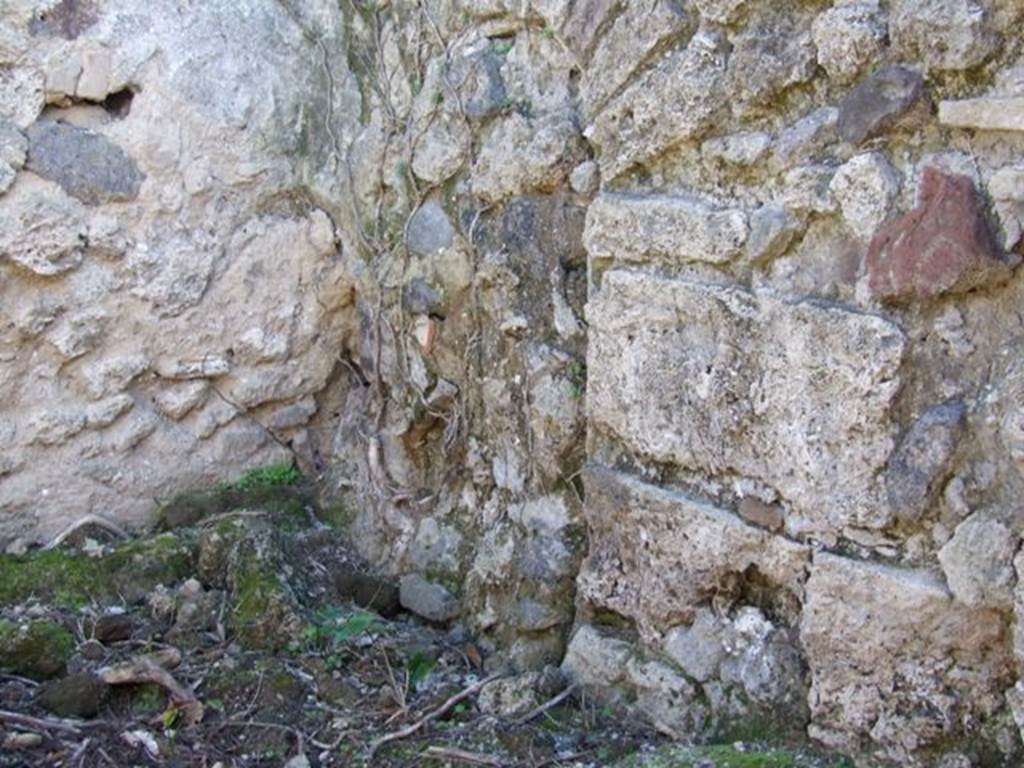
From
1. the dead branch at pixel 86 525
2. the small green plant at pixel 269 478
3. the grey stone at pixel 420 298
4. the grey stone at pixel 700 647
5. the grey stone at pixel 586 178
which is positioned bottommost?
the dead branch at pixel 86 525

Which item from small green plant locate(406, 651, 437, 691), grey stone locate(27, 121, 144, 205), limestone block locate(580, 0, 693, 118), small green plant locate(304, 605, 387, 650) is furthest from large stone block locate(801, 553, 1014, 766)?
grey stone locate(27, 121, 144, 205)

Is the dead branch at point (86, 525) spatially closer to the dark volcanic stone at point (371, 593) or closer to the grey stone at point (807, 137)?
the dark volcanic stone at point (371, 593)

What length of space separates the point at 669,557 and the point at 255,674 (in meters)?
1.03

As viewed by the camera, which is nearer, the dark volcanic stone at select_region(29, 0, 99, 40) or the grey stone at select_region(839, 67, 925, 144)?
the grey stone at select_region(839, 67, 925, 144)

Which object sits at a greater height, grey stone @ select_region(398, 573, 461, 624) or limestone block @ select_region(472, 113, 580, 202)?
limestone block @ select_region(472, 113, 580, 202)

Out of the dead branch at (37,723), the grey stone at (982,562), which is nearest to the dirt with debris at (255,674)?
the dead branch at (37,723)

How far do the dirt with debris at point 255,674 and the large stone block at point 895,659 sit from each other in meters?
0.12

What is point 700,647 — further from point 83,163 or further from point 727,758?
point 83,163

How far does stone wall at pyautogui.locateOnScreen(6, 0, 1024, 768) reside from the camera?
91.1 inches

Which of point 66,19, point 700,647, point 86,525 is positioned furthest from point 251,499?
point 700,647

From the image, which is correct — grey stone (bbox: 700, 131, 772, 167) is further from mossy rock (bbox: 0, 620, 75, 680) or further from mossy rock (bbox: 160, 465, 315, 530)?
mossy rock (bbox: 0, 620, 75, 680)

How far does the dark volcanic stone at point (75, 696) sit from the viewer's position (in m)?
2.93

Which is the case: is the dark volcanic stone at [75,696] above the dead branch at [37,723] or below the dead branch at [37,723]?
above

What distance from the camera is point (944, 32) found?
7.30ft
